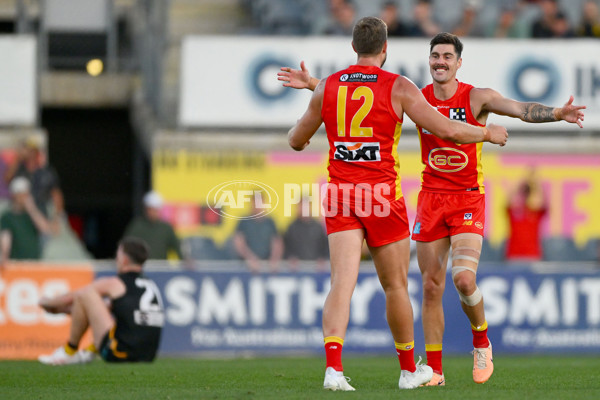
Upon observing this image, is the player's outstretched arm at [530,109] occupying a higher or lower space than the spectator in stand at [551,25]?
lower

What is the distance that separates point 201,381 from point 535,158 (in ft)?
32.9

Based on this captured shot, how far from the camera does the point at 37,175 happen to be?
17.8 meters

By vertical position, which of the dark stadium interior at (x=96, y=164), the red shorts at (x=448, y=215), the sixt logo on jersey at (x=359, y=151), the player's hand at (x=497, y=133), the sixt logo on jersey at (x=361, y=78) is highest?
the sixt logo on jersey at (x=361, y=78)

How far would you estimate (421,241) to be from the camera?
30.1 ft

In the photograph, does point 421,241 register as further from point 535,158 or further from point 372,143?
point 535,158

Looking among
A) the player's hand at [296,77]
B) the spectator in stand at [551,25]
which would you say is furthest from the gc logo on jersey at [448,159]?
the spectator in stand at [551,25]

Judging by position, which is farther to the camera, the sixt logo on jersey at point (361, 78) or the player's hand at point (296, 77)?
the player's hand at point (296, 77)

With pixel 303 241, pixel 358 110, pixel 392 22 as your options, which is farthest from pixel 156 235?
pixel 358 110

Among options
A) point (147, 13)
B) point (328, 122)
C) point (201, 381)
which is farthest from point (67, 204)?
point (328, 122)

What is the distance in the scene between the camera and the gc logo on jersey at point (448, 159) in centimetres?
909

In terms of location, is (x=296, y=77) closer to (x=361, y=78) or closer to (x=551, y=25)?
(x=361, y=78)

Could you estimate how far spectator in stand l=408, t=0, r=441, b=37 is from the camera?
61.8 feet

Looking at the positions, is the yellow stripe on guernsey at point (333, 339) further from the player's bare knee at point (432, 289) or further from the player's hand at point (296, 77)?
the player's hand at point (296, 77)

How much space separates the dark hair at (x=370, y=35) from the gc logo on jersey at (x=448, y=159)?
50.2 inches
